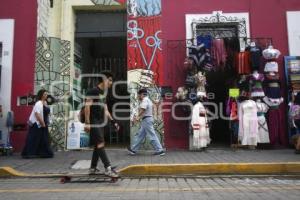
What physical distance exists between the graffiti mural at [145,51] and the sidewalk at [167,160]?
178 centimetres

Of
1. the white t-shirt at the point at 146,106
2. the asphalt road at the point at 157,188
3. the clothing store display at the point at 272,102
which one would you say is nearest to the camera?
the asphalt road at the point at 157,188

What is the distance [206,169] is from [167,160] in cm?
138

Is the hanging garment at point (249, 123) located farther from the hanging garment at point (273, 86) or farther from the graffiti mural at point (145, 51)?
the graffiti mural at point (145, 51)

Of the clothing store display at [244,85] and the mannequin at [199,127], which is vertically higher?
the clothing store display at [244,85]

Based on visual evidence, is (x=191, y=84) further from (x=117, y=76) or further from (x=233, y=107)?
(x=117, y=76)

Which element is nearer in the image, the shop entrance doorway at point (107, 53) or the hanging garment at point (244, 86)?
the hanging garment at point (244, 86)

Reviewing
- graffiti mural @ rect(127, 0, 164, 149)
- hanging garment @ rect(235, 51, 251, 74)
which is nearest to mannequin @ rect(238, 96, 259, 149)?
hanging garment @ rect(235, 51, 251, 74)

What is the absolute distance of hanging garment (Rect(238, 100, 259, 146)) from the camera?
12102 millimetres

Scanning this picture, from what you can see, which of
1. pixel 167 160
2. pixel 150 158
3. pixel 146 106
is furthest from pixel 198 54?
pixel 167 160

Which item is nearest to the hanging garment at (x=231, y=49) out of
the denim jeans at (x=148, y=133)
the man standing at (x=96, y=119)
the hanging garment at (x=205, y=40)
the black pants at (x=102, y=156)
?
the hanging garment at (x=205, y=40)

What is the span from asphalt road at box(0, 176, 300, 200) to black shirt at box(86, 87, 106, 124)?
1074 millimetres

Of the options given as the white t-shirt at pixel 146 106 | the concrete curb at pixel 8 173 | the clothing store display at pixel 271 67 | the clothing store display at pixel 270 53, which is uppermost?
the clothing store display at pixel 270 53

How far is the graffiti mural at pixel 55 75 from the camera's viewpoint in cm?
1309

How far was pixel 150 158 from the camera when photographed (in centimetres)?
1083
